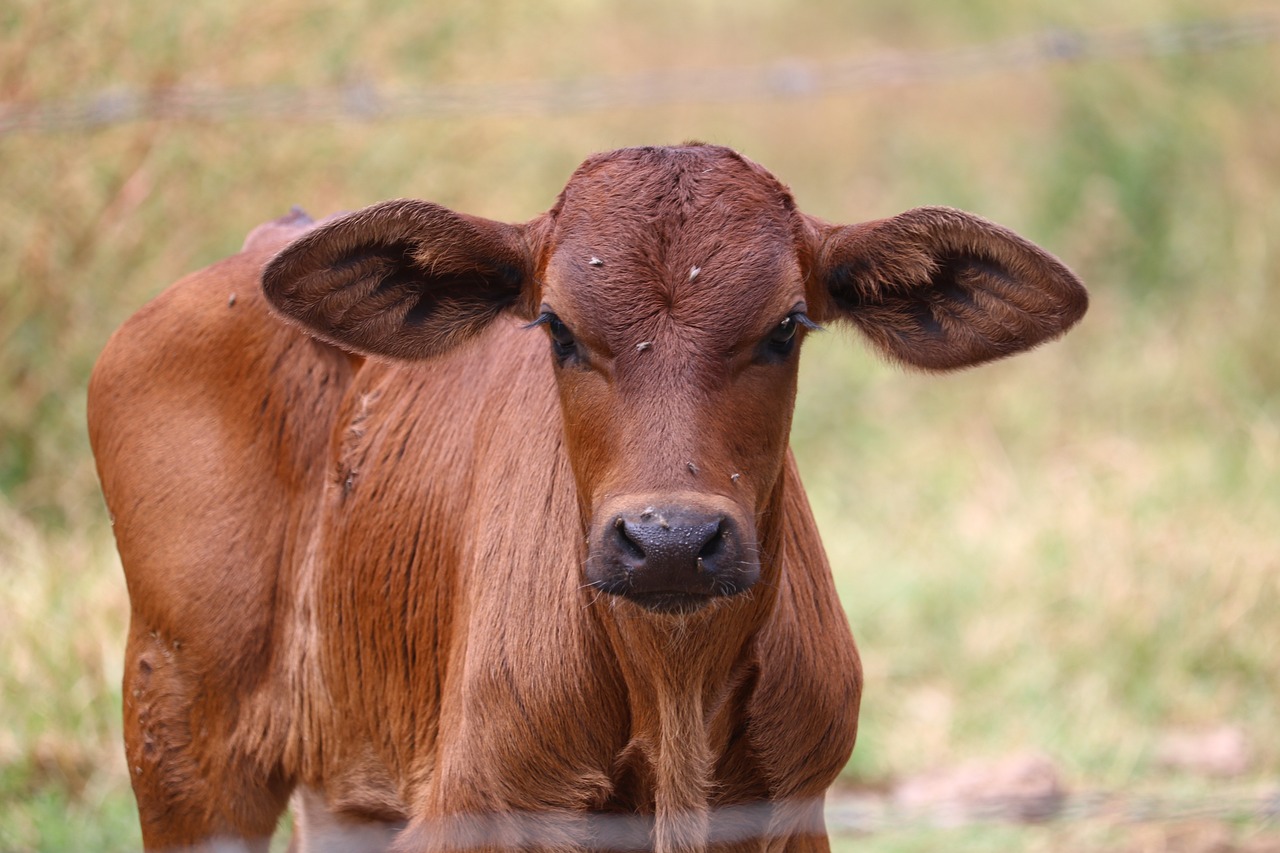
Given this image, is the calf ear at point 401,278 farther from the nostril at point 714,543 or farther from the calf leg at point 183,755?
the calf leg at point 183,755

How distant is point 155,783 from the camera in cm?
385

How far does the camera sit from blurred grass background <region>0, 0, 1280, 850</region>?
5957 millimetres

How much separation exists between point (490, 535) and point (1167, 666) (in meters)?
4.18

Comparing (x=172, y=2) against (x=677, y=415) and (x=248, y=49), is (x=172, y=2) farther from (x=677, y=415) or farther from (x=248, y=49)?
(x=677, y=415)

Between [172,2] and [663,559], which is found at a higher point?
[172,2]

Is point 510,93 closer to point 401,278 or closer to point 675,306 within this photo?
point 401,278

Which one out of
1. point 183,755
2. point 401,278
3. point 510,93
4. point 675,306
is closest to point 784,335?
point 675,306

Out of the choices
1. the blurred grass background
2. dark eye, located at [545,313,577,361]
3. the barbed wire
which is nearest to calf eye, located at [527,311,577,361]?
dark eye, located at [545,313,577,361]

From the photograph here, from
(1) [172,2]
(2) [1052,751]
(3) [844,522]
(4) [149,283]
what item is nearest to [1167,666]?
(2) [1052,751]

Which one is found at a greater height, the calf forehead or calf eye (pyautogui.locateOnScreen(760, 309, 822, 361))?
the calf forehead

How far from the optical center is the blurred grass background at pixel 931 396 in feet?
19.5

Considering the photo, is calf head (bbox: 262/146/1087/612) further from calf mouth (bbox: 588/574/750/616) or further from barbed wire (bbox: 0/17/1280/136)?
barbed wire (bbox: 0/17/1280/136)

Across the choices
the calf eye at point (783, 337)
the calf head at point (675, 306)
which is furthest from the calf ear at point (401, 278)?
the calf eye at point (783, 337)

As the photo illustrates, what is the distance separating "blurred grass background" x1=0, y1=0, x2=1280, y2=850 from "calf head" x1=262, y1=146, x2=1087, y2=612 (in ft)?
6.10
